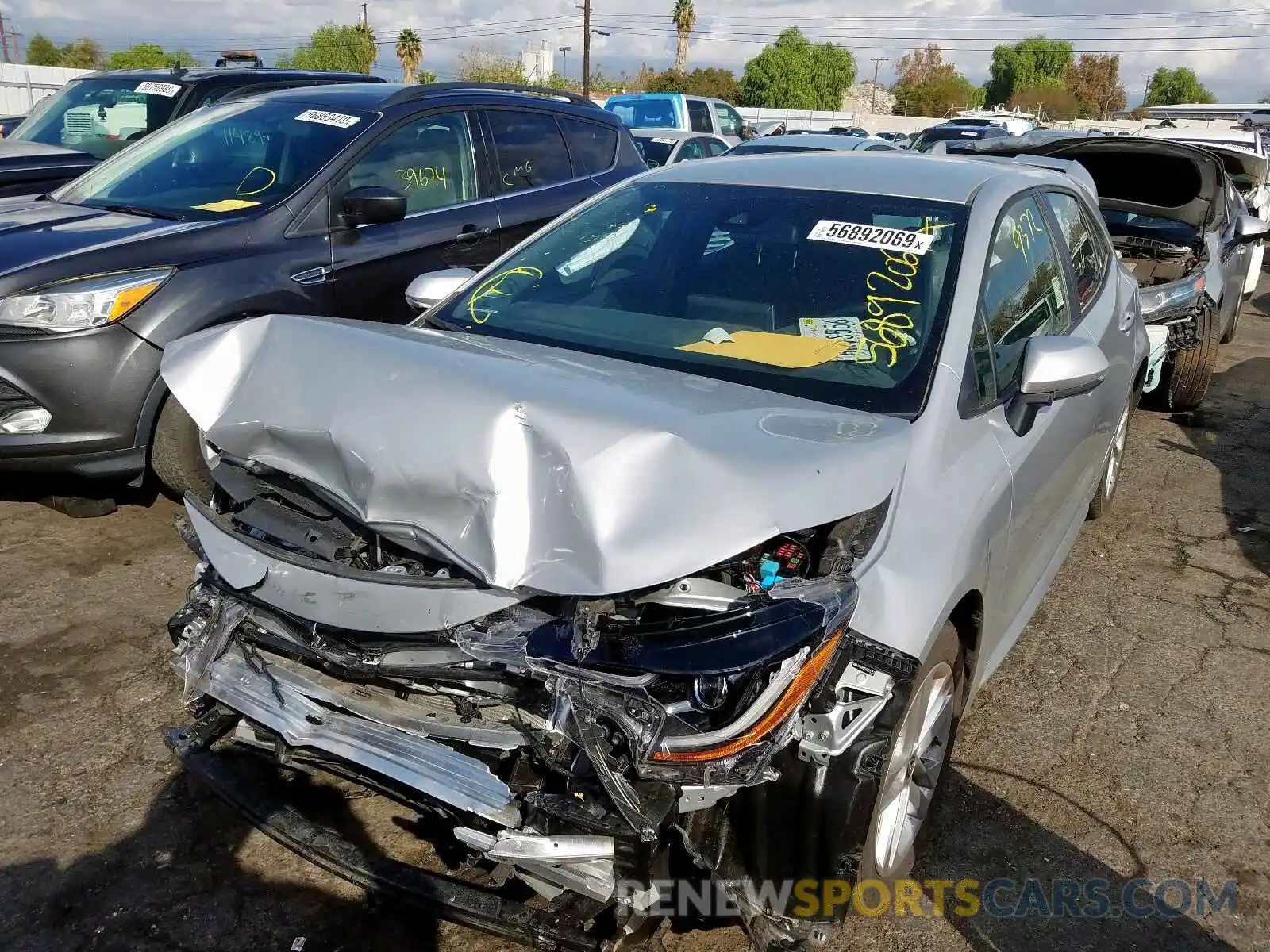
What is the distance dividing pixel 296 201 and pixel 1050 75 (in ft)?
317

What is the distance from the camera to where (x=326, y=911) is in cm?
249

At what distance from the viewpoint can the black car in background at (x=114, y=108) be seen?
24.8ft

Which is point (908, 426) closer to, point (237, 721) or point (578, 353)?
point (578, 353)

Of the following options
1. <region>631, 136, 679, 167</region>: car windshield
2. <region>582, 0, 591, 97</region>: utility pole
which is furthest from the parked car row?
<region>582, 0, 591, 97</region>: utility pole

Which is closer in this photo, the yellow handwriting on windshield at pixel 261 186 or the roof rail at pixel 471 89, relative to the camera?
the yellow handwriting on windshield at pixel 261 186

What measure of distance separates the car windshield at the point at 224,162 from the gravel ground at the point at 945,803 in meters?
1.47

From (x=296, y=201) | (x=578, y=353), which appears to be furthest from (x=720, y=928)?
(x=296, y=201)

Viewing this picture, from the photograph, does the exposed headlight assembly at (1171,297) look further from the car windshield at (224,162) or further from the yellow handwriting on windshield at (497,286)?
the car windshield at (224,162)

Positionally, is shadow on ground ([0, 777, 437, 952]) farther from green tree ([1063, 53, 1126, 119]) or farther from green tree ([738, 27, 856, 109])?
green tree ([1063, 53, 1126, 119])

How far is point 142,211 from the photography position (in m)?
4.82

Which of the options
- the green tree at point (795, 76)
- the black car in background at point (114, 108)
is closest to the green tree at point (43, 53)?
the green tree at point (795, 76)

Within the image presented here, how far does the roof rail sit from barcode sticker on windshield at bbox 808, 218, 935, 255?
305 cm

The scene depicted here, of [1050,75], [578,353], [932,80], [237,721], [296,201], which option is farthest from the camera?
[1050,75]

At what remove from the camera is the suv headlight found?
12.9 ft
